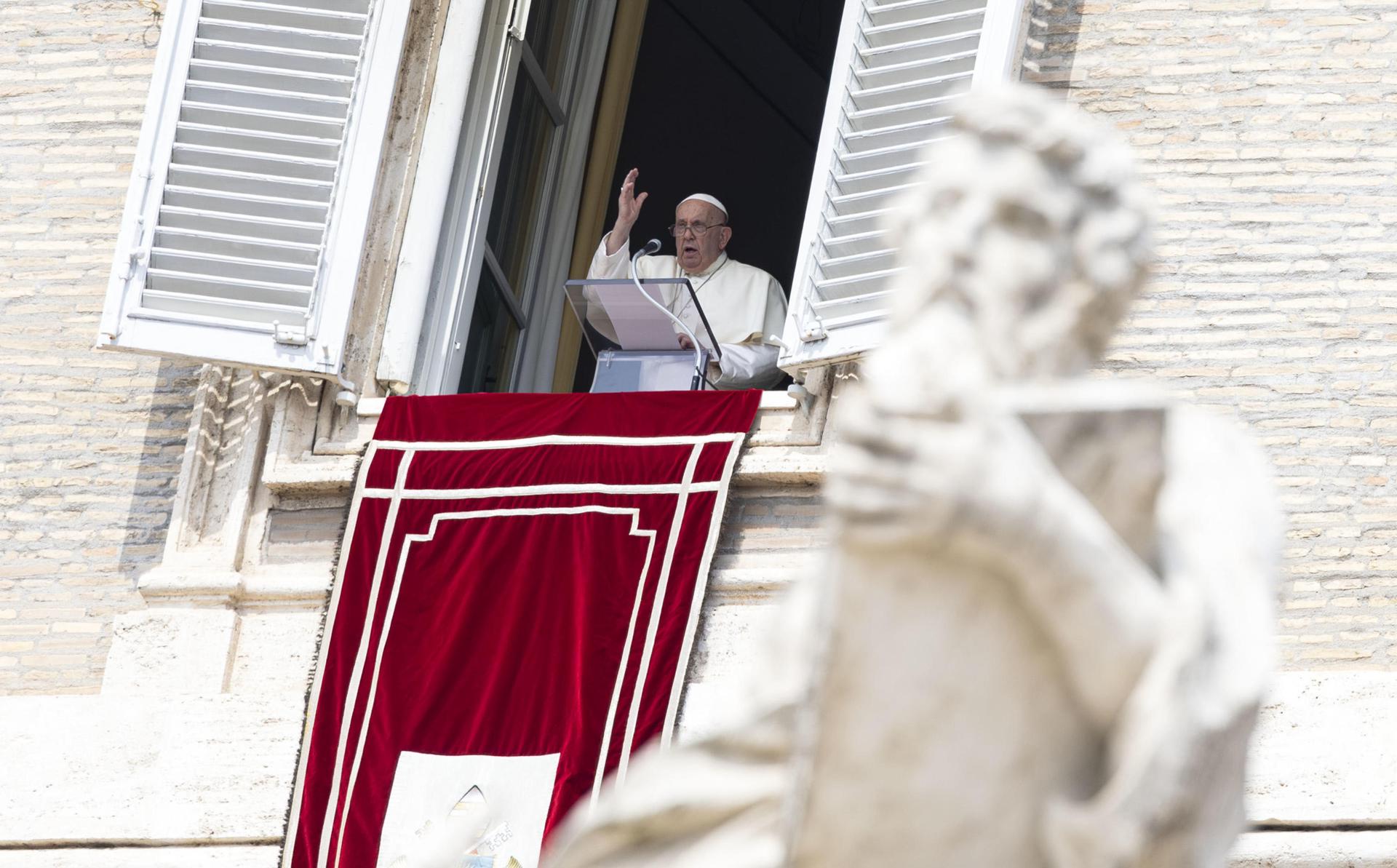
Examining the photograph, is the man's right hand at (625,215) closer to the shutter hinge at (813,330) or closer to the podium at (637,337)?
the podium at (637,337)

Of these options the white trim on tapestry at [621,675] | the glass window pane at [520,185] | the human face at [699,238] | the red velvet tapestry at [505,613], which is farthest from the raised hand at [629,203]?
the white trim on tapestry at [621,675]

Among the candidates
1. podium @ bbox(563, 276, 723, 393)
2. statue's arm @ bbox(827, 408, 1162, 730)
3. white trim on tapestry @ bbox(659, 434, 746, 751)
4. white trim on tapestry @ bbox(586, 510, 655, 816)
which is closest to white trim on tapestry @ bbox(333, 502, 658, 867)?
white trim on tapestry @ bbox(586, 510, 655, 816)

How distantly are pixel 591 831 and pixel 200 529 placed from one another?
4852mm

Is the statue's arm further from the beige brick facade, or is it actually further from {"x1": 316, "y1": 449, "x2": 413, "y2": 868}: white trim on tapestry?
{"x1": 316, "y1": 449, "x2": 413, "y2": 868}: white trim on tapestry

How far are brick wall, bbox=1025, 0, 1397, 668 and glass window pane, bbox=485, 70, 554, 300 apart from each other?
1.82 metres

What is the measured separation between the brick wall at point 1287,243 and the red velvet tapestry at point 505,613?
1094 millimetres

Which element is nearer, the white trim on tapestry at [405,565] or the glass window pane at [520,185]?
the white trim on tapestry at [405,565]

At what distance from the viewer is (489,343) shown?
8367 millimetres

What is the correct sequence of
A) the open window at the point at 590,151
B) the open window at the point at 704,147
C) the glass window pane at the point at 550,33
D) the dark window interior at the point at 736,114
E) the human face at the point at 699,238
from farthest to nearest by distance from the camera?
the dark window interior at the point at 736,114 → the human face at the point at 699,238 → the glass window pane at the point at 550,33 → the open window at the point at 590,151 → the open window at the point at 704,147

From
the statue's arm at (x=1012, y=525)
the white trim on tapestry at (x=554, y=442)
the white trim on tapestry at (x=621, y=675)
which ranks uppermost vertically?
the white trim on tapestry at (x=554, y=442)

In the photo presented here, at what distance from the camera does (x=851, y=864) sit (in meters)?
2.34

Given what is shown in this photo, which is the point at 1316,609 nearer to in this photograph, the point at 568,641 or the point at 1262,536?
the point at 568,641

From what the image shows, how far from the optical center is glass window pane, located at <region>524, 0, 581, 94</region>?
8.52 m

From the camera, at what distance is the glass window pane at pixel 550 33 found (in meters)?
8.52
